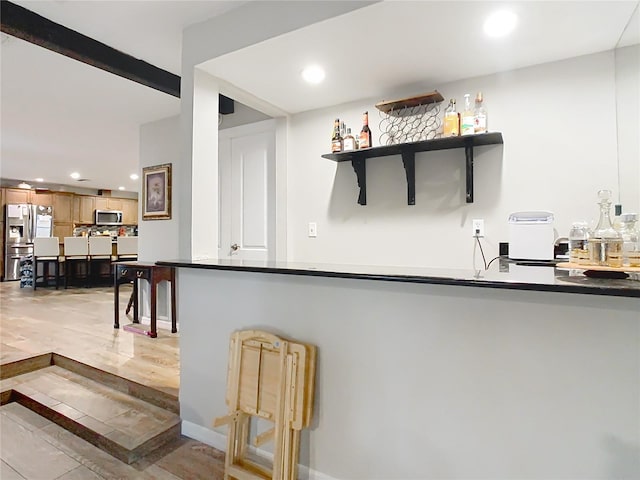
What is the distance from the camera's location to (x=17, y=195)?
8.15m

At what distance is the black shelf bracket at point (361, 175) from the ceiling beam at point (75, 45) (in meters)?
1.59

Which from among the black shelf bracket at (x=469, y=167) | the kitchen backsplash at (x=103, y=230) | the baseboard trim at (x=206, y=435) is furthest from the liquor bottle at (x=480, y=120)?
the kitchen backsplash at (x=103, y=230)

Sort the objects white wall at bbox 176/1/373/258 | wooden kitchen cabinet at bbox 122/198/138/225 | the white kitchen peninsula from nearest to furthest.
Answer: the white kitchen peninsula → white wall at bbox 176/1/373/258 → wooden kitchen cabinet at bbox 122/198/138/225

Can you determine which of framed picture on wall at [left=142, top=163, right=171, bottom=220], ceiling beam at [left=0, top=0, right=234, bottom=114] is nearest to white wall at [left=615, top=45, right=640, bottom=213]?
ceiling beam at [left=0, top=0, right=234, bottom=114]

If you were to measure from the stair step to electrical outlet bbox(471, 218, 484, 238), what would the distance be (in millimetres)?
2091

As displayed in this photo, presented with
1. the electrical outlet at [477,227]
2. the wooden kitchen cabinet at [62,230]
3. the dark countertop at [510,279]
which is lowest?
the dark countertop at [510,279]

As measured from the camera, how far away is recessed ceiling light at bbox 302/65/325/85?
221cm

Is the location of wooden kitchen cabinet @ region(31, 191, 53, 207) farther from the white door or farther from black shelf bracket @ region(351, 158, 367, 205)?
black shelf bracket @ region(351, 158, 367, 205)

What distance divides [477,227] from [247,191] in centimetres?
187

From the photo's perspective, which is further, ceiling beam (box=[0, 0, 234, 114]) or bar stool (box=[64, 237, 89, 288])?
bar stool (box=[64, 237, 89, 288])

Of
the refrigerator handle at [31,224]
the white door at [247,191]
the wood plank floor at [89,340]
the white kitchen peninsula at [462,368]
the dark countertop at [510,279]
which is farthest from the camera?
the refrigerator handle at [31,224]

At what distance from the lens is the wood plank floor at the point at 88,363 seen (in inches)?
70.7

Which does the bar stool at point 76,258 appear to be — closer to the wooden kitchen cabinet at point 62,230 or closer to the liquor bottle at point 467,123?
the wooden kitchen cabinet at point 62,230

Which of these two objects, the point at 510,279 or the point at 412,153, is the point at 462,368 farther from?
the point at 412,153
